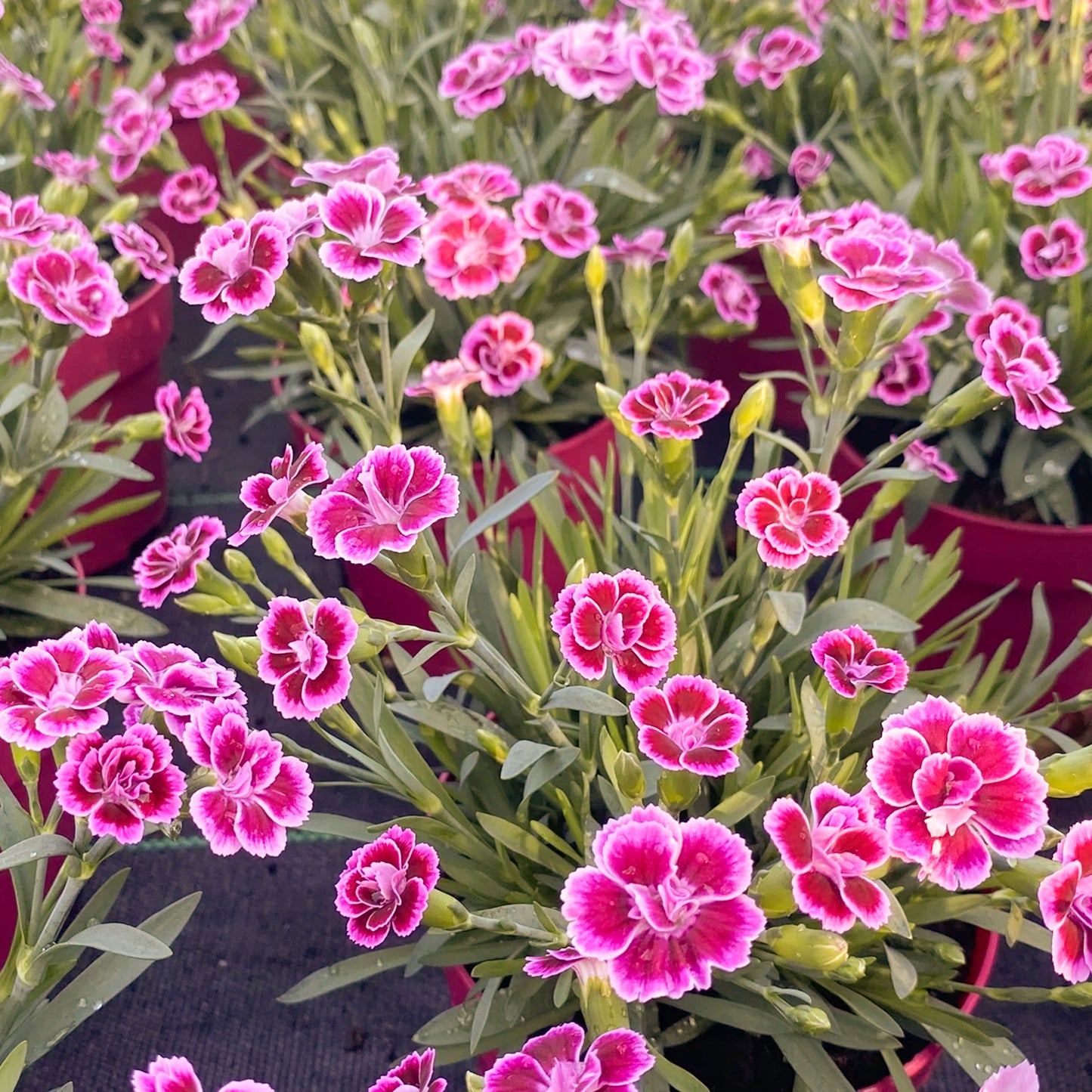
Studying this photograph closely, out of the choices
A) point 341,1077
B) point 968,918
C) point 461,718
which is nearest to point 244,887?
point 341,1077

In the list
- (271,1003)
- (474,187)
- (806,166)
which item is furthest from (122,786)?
(806,166)

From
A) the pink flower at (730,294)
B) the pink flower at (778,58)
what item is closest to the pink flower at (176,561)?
the pink flower at (730,294)

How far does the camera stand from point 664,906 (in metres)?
0.41

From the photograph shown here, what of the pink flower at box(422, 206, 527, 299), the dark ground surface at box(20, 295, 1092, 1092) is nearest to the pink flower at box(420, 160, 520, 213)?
the pink flower at box(422, 206, 527, 299)

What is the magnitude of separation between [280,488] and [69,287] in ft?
1.18

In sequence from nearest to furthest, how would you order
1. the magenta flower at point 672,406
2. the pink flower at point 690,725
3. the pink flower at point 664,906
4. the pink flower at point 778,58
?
the pink flower at point 664,906
the pink flower at point 690,725
the magenta flower at point 672,406
the pink flower at point 778,58

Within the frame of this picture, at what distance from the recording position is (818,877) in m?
0.48

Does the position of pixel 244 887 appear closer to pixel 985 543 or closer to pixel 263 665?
pixel 263 665

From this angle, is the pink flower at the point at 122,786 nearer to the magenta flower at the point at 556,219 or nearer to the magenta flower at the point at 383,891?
the magenta flower at the point at 383,891

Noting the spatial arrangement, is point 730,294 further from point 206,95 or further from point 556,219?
point 206,95

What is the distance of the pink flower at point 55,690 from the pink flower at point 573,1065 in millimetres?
266

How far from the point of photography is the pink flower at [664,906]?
42cm

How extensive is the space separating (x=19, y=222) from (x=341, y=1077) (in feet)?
2.57

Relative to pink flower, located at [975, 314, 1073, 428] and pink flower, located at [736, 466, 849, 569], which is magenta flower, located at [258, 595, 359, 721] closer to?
pink flower, located at [736, 466, 849, 569]
